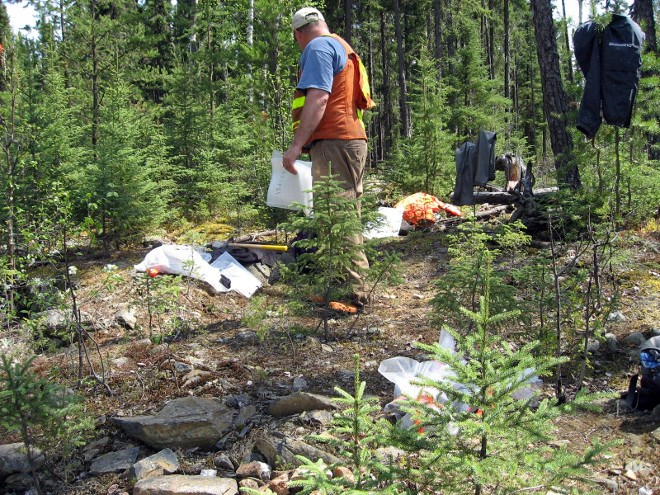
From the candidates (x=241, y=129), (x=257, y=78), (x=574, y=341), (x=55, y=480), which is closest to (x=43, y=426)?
(x=55, y=480)

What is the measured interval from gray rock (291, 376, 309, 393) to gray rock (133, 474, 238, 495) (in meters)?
0.93

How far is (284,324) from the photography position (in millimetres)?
4469

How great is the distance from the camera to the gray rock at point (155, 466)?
8.94 feet

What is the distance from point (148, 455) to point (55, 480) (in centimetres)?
45

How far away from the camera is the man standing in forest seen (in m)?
4.38

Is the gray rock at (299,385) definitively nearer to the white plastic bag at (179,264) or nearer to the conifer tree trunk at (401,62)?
the white plastic bag at (179,264)

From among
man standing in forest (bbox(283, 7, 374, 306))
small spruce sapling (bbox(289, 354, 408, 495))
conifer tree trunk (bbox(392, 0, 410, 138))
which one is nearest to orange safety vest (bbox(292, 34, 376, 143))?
man standing in forest (bbox(283, 7, 374, 306))

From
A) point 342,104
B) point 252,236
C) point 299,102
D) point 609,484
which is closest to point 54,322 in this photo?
point 299,102

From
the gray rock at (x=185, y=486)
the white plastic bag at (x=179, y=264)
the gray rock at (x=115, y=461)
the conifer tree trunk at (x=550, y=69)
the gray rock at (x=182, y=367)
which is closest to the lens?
the gray rock at (x=185, y=486)

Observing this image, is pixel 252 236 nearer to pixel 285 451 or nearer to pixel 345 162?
pixel 345 162

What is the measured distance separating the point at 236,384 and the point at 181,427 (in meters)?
0.66

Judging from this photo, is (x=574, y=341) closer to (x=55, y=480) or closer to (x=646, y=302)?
(x=646, y=302)

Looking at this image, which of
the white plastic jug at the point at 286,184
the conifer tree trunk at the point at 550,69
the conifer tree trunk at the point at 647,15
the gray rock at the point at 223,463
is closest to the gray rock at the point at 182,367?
the gray rock at the point at 223,463

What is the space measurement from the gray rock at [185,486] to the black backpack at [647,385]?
2301 millimetres
